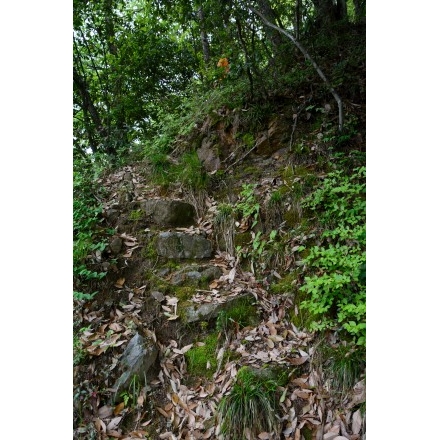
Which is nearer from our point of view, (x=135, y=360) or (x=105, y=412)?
(x=105, y=412)

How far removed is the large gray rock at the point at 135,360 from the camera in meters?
2.20

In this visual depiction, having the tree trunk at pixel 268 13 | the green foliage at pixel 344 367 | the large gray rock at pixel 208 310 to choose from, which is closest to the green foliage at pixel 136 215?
the large gray rock at pixel 208 310

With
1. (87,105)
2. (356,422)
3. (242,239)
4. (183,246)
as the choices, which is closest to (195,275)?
(183,246)

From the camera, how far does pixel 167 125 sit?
456 cm

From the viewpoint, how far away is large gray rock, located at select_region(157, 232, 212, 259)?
297 centimetres

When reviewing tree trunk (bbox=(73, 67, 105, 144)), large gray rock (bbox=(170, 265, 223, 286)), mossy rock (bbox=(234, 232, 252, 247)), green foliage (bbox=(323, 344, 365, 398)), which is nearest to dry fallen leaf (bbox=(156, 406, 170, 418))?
large gray rock (bbox=(170, 265, 223, 286))

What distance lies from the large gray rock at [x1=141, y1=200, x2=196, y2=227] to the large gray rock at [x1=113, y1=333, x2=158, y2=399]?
123 cm

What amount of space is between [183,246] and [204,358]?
102 cm

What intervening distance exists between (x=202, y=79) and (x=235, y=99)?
3.55 ft

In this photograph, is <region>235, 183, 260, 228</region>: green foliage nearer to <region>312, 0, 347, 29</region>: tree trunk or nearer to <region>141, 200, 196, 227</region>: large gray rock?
<region>141, 200, 196, 227</region>: large gray rock

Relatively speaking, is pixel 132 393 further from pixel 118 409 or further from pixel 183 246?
pixel 183 246

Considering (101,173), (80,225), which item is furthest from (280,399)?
(101,173)

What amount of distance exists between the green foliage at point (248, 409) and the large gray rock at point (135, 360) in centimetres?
58

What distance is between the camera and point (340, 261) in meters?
2.20
